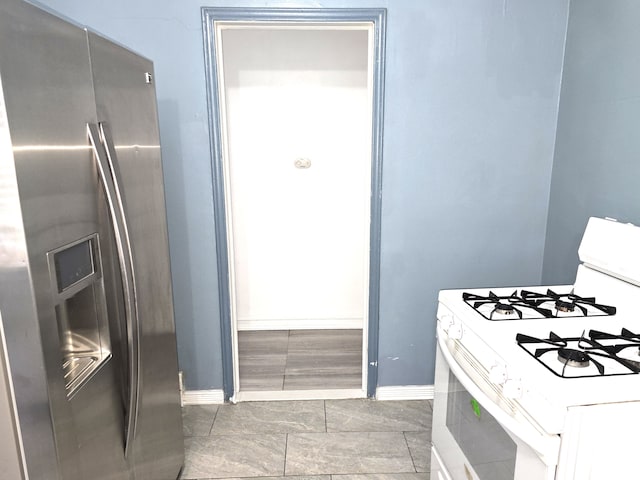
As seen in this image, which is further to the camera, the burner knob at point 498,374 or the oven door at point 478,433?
the burner knob at point 498,374

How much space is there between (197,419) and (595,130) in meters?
2.46

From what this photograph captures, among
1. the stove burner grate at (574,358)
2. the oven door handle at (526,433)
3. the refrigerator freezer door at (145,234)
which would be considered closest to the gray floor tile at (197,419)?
the refrigerator freezer door at (145,234)

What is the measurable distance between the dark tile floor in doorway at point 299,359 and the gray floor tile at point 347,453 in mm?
479

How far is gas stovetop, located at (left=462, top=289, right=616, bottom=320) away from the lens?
1487 millimetres

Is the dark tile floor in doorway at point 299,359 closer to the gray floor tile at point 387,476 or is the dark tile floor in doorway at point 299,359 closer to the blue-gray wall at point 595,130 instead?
the gray floor tile at point 387,476

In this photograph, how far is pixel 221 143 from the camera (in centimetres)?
231

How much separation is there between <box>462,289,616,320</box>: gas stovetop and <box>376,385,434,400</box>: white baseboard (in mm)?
1165

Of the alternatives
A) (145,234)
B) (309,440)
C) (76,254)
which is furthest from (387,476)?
(76,254)

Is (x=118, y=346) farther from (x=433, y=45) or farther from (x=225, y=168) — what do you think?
(x=433, y=45)

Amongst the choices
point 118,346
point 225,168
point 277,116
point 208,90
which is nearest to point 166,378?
point 118,346

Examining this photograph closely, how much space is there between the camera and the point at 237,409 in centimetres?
258

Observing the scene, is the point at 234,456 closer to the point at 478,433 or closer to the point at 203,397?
the point at 203,397

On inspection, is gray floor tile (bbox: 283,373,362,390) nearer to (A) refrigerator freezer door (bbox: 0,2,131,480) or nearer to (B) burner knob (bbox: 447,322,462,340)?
(B) burner knob (bbox: 447,322,462,340)

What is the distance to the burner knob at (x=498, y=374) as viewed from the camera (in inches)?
46.8
